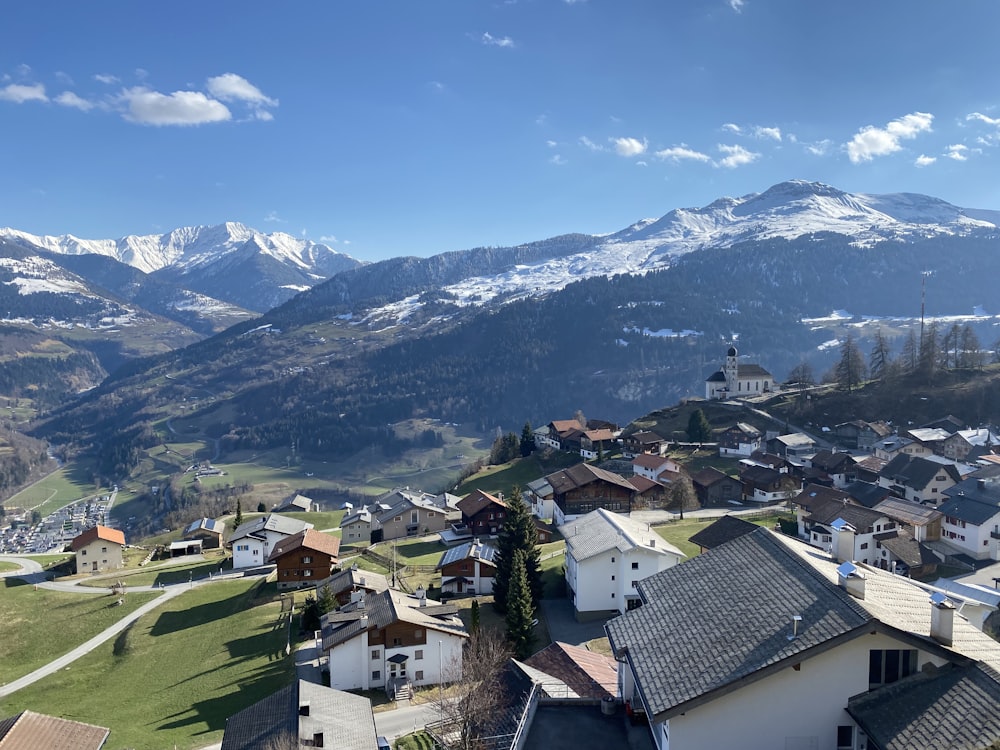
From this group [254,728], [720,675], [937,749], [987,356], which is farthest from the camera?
[987,356]

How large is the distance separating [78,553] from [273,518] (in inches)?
948

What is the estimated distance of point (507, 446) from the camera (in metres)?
141

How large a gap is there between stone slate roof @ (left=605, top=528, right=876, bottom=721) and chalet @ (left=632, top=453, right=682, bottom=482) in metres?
80.2

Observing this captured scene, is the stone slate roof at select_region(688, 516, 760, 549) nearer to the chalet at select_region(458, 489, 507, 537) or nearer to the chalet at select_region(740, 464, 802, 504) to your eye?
the chalet at select_region(458, 489, 507, 537)

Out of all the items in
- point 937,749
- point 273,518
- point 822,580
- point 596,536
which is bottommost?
point 273,518

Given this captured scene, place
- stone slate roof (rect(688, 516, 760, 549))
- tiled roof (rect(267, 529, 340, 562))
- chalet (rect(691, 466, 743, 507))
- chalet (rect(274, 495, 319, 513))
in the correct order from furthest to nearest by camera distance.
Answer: chalet (rect(274, 495, 319, 513)) < chalet (rect(691, 466, 743, 507)) < tiled roof (rect(267, 529, 340, 562)) < stone slate roof (rect(688, 516, 760, 549))

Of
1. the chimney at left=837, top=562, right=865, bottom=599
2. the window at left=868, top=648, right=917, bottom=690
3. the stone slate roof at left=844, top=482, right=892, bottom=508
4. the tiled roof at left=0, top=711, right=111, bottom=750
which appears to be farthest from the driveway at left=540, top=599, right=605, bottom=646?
the stone slate roof at left=844, top=482, right=892, bottom=508

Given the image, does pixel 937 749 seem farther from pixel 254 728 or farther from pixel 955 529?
pixel 955 529

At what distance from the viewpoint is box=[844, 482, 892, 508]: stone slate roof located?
7812 cm

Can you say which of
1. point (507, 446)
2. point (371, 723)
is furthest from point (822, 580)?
point (507, 446)

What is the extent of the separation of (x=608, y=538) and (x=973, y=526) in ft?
124

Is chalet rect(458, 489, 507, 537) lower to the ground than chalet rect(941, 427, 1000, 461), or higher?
lower

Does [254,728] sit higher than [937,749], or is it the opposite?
[937,749]

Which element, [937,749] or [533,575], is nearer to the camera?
[937,749]
